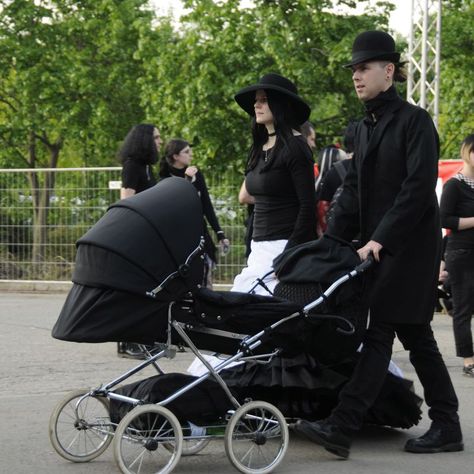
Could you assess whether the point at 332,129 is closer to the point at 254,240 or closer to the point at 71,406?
the point at 254,240

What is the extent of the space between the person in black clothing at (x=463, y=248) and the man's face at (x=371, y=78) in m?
2.91

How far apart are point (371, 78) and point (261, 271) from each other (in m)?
1.28

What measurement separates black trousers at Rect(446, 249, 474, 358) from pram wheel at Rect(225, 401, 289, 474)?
3369 mm

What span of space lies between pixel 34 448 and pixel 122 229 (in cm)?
151

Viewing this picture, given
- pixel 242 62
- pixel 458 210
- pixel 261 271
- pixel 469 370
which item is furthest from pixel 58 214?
pixel 261 271

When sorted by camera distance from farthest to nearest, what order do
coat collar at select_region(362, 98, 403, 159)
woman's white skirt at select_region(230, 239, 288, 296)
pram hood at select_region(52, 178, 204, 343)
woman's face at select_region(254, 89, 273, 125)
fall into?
1. woman's face at select_region(254, 89, 273, 125)
2. woman's white skirt at select_region(230, 239, 288, 296)
3. coat collar at select_region(362, 98, 403, 159)
4. pram hood at select_region(52, 178, 204, 343)

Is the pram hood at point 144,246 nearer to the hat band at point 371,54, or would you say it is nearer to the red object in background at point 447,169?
the hat band at point 371,54

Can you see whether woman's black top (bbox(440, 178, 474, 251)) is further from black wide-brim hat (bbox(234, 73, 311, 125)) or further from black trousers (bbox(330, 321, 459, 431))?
black trousers (bbox(330, 321, 459, 431))

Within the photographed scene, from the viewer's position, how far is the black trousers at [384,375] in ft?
18.9

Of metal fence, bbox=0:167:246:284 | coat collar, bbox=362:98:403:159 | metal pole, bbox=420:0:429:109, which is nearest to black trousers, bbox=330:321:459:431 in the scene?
coat collar, bbox=362:98:403:159

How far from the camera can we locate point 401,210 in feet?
18.7

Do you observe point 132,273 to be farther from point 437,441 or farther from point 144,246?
point 437,441

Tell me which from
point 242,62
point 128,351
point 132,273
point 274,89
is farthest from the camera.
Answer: point 242,62

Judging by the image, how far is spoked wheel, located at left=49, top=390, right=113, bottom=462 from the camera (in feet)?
18.3
